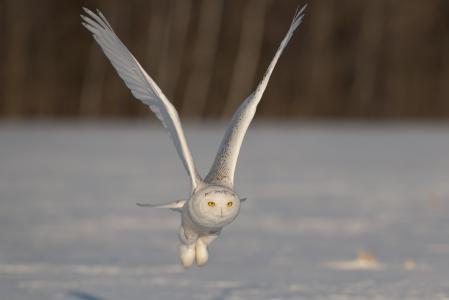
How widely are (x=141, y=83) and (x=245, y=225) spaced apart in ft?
17.3

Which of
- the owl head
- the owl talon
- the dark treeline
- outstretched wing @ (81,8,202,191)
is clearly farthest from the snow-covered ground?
the dark treeline

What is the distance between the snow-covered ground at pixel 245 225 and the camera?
7262mm

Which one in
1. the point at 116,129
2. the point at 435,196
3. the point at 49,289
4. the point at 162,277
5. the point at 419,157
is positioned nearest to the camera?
the point at 49,289

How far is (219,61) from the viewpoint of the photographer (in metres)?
34.6

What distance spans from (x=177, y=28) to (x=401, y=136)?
12.2 metres

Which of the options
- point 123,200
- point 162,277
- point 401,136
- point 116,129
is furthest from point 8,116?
point 162,277

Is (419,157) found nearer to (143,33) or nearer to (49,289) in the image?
(49,289)

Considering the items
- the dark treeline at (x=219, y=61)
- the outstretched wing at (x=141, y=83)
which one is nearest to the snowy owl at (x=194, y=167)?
the outstretched wing at (x=141, y=83)

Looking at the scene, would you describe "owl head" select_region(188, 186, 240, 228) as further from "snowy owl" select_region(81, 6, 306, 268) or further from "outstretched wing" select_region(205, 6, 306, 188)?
"outstretched wing" select_region(205, 6, 306, 188)

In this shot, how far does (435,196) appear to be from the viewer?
1242cm

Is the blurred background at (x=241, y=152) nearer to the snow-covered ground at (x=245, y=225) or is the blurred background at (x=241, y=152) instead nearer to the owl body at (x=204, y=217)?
the snow-covered ground at (x=245, y=225)

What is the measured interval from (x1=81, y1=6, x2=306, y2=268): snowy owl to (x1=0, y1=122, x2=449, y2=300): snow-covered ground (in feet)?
5.25

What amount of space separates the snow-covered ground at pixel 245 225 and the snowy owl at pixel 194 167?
160 centimetres

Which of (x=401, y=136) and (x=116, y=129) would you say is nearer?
(x=401, y=136)
